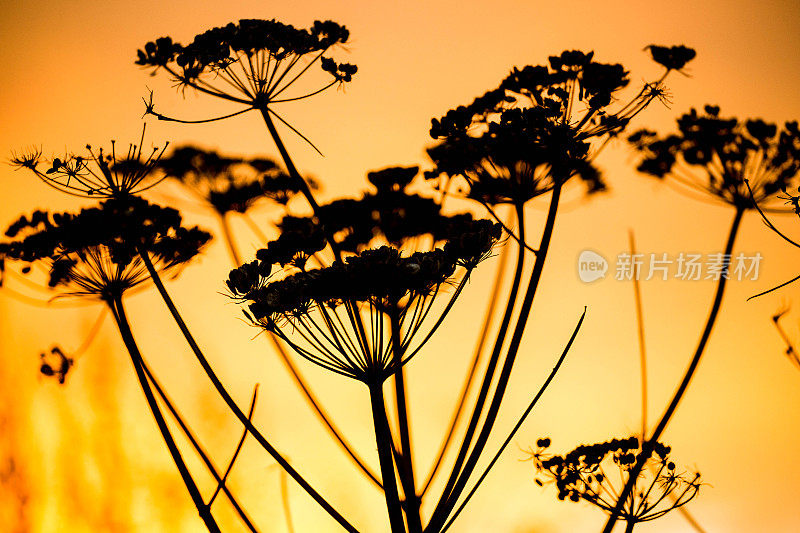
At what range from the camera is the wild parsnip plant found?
1525 mm

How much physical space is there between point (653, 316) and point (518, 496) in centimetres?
129

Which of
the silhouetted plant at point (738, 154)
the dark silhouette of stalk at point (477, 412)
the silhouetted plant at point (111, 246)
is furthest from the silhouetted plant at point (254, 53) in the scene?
the silhouetted plant at point (738, 154)

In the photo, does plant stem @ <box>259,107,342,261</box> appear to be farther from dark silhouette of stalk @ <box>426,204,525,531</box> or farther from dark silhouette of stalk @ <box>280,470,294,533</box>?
dark silhouette of stalk @ <box>280,470,294,533</box>

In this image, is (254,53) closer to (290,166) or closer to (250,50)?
(250,50)

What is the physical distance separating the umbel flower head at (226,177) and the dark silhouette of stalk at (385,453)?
113 centimetres

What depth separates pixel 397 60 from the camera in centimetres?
288

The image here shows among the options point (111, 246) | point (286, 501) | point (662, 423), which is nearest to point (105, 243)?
point (111, 246)

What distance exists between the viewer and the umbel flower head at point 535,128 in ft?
5.51

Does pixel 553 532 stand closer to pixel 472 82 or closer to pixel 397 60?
pixel 472 82

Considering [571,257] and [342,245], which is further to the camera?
[571,257]

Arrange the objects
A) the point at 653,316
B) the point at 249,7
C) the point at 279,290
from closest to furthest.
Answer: the point at 279,290
the point at 249,7
the point at 653,316

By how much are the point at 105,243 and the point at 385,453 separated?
4.18 ft

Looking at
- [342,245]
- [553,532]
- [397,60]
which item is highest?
[397,60]

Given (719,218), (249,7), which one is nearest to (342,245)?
(249,7)
